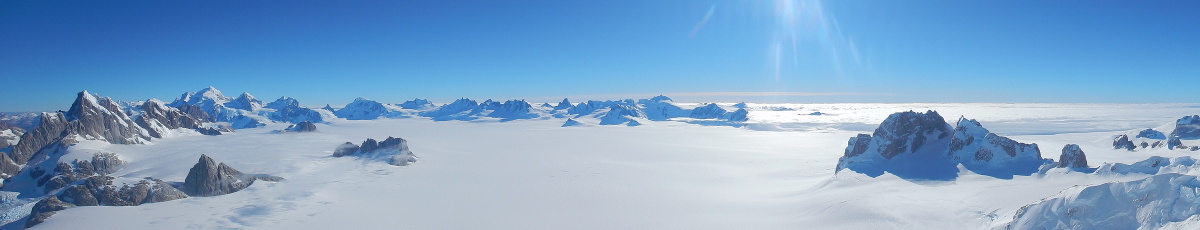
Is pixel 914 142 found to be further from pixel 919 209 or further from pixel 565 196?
pixel 565 196

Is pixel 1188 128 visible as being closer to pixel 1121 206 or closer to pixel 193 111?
pixel 1121 206

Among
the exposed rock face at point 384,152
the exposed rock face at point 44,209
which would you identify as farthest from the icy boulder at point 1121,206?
the exposed rock face at point 384,152

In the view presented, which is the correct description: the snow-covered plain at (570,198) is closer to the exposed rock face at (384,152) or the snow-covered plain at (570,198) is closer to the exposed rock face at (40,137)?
the exposed rock face at (40,137)

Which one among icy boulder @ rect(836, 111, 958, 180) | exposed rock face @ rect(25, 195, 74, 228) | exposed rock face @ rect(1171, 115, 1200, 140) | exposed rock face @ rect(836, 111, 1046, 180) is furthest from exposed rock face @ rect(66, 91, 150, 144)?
exposed rock face @ rect(1171, 115, 1200, 140)

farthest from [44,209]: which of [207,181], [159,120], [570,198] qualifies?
[159,120]

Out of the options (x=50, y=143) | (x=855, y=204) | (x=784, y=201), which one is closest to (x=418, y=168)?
(x=50, y=143)

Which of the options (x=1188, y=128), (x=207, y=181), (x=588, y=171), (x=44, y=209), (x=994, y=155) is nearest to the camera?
(x=44, y=209)
